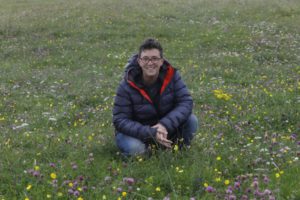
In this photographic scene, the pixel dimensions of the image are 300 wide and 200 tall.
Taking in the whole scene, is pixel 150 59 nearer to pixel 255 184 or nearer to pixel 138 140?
pixel 138 140

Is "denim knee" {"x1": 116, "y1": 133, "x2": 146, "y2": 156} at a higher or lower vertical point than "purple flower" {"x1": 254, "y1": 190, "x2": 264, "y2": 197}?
Result: lower

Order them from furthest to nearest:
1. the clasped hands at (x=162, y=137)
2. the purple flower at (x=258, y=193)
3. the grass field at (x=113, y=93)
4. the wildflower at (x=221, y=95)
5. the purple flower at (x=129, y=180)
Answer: the wildflower at (x=221, y=95), the clasped hands at (x=162, y=137), the grass field at (x=113, y=93), the purple flower at (x=129, y=180), the purple flower at (x=258, y=193)

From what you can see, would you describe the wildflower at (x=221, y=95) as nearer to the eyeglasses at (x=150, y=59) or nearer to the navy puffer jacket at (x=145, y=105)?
the navy puffer jacket at (x=145, y=105)

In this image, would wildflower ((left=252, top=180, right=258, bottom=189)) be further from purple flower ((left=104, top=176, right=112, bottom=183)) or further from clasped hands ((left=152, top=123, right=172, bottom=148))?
purple flower ((left=104, top=176, right=112, bottom=183))

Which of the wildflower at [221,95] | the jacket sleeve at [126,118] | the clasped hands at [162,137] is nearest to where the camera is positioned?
the clasped hands at [162,137]

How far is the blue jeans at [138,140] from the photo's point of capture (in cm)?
721

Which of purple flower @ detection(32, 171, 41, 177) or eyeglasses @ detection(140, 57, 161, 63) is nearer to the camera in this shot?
purple flower @ detection(32, 171, 41, 177)

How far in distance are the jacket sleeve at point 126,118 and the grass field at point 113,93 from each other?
42cm

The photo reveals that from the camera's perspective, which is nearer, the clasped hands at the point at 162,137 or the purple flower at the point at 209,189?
the purple flower at the point at 209,189

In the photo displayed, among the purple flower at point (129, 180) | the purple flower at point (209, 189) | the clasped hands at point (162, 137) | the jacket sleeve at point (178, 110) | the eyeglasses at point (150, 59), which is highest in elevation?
the eyeglasses at point (150, 59)

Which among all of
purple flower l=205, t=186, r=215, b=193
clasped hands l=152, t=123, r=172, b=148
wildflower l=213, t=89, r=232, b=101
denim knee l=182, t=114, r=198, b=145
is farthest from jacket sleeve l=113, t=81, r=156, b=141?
wildflower l=213, t=89, r=232, b=101

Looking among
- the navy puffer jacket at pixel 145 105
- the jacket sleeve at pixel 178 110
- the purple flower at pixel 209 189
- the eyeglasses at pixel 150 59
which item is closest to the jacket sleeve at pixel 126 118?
the navy puffer jacket at pixel 145 105

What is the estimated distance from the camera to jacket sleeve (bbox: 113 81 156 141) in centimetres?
717

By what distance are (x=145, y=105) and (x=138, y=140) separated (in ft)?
1.88
